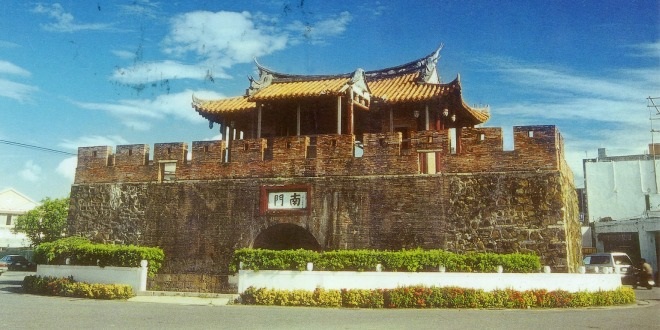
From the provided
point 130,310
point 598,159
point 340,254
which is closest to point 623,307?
point 340,254

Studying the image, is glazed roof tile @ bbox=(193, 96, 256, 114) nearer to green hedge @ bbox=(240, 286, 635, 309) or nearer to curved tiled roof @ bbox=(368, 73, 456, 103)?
curved tiled roof @ bbox=(368, 73, 456, 103)

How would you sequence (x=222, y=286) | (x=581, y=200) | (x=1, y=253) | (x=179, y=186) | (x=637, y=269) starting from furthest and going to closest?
(x=1, y=253), (x=581, y=200), (x=637, y=269), (x=179, y=186), (x=222, y=286)

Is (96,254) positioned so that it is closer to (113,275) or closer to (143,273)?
(113,275)

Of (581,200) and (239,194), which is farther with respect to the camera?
(581,200)

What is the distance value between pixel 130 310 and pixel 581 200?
3411cm

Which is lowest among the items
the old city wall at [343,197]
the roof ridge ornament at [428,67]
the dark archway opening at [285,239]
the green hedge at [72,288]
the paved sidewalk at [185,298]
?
the paved sidewalk at [185,298]

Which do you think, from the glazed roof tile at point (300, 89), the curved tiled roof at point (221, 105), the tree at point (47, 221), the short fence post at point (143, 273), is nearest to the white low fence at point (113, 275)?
the short fence post at point (143, 273)

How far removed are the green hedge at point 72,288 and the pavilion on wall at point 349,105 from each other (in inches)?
221

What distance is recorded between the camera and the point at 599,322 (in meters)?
9.73

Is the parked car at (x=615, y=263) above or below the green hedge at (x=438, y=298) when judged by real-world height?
above

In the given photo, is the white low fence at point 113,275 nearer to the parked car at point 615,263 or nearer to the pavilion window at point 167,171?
the pavilion window at point 167,171

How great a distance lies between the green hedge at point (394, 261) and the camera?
12.9 meters

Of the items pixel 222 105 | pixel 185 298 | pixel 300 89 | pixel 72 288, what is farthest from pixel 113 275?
pixel 300 89

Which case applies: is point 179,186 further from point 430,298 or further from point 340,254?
point 430,298
